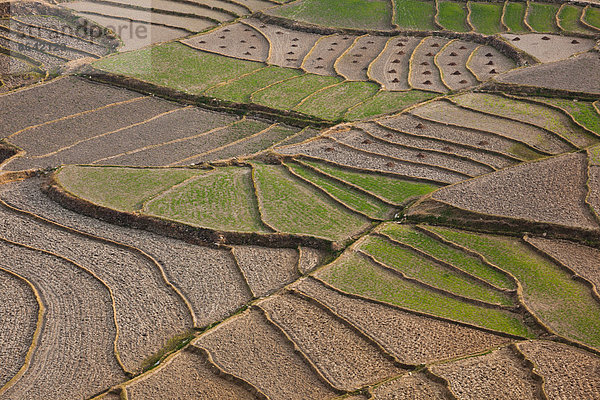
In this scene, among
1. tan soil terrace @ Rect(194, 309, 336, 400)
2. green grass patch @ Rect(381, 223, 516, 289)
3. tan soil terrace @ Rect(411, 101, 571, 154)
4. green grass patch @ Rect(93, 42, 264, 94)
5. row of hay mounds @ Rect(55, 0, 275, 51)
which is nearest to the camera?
tan soil terrace @ Rect(194, 309, 336, 400)

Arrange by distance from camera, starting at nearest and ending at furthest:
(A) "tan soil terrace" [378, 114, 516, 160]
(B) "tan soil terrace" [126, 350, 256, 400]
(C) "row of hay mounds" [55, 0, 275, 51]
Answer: (B) "tan soil terrace" [126, 350, 256, 400] → (A) "tan soil terrace" [378, 114, 516, 160] → (C) "row of hay mounds" [55, 0, 275, 51]

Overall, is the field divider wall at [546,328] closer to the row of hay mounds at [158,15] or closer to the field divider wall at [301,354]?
the field divider wall at [301,354]

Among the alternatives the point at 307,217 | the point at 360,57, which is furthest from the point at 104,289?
the point at 360,57

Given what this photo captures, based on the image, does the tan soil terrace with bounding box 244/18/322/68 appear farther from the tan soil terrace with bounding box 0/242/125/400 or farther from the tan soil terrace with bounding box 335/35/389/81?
the tan soil terrace with bounding box 0/242/125/400

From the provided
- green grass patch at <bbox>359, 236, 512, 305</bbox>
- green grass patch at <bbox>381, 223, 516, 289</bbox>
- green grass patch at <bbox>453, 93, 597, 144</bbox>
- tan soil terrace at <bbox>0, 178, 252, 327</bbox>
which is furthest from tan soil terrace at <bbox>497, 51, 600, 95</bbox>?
tan soil terrace at <bbox>0, 178, 252, 327</bbox>

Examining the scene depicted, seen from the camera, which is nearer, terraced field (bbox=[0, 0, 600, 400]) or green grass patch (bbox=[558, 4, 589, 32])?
terraced field (bbox=[0, 0, 600, 400])

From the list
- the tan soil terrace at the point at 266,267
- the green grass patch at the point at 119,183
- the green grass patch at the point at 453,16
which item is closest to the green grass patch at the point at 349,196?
the tan soil terrace at the point at 266,267

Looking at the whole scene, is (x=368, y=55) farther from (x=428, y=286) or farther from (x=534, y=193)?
(x=428, y=286)
